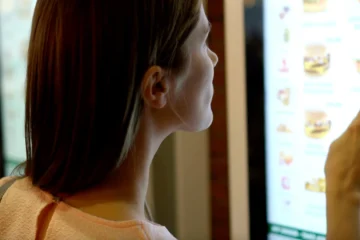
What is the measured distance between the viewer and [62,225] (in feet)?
2.21

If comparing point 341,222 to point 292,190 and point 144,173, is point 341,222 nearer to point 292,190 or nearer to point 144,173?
point 292,190

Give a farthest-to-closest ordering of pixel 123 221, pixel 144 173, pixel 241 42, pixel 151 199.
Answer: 1. pixel 151 199
2. pixel 241 42
3. pixel 144 173
4. pixel 123 221

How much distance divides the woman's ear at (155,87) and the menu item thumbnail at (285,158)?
0.79ft

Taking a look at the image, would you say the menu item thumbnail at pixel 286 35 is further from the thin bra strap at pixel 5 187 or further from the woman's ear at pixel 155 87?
the thin bra strap at pixel 5 187

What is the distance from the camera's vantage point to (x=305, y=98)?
832 mm

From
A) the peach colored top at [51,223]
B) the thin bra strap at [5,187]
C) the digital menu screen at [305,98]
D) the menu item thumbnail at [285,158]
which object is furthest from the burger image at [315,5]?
the thin bra strap at [5,187]

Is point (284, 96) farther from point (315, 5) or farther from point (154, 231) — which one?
point (154, 231)

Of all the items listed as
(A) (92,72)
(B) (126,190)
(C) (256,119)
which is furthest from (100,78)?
(C) (256,119)

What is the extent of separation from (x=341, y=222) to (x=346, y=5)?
30 cm

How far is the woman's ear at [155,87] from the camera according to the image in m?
0.70

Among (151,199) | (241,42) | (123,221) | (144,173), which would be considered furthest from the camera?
(151,199)

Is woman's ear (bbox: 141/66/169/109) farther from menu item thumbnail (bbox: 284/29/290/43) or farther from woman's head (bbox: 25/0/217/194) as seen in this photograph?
menu item thumbnail (bbox: 284/29/290/43)

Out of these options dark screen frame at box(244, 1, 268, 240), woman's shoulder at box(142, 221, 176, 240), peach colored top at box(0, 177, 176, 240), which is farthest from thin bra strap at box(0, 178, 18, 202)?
dark screen frame at box(244, 1, 268, 240)

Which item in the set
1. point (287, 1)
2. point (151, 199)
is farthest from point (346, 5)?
point (151, 199)
